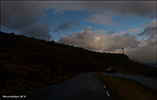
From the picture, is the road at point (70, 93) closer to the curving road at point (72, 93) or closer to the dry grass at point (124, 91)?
the curving road at point (72, 93)

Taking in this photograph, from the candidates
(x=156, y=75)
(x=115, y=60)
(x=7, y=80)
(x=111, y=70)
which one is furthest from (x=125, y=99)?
(x=115, y=60)

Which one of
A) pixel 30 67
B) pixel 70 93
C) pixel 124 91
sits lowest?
pixel 124 91

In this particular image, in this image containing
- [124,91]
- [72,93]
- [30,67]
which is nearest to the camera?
[72,93]

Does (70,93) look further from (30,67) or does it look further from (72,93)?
(30,67)

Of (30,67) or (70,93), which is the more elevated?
(70,93)

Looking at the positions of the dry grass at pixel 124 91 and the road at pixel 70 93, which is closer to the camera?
the road at pixel 70 93

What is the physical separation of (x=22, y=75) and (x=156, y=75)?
154 ft

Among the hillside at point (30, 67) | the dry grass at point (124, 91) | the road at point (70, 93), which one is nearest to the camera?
the road at point (70, 93)

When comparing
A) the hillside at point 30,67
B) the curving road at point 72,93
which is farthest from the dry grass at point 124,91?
the hillside at point 30,67

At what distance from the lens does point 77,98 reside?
842 cm

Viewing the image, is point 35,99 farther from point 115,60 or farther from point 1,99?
point 115,60

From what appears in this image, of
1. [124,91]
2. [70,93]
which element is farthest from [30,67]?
[124,91]

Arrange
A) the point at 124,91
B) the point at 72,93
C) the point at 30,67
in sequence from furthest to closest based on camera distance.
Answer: the point at 30,67
the point at 124,91
the point at 72,93

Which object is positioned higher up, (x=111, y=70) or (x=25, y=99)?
(x=25, y=99)
